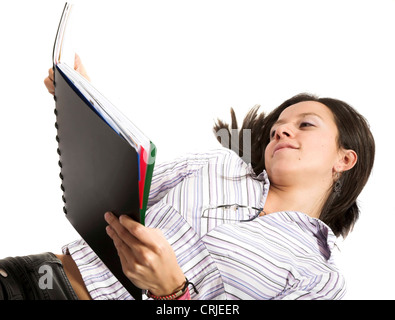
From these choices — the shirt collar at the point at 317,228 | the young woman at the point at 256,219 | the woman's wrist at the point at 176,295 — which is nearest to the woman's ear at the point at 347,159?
the young woman at the point at 256,219

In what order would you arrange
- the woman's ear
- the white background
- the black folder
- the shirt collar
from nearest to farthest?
the black folder → the shirt collar → the woman's ear → the white background

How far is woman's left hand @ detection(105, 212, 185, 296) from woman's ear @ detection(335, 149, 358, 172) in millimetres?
762

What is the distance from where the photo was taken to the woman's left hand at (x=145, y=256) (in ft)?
3.24

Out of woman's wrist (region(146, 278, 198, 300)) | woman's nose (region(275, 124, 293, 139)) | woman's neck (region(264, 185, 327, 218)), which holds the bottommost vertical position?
woman's wrist (region(146, 278, 198, 300))

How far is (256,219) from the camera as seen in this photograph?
4.74ft

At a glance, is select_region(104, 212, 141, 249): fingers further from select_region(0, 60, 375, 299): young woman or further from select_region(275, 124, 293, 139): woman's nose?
select_region(275, 124, 293, 139): woman's nose

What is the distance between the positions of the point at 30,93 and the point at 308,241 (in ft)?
4.00

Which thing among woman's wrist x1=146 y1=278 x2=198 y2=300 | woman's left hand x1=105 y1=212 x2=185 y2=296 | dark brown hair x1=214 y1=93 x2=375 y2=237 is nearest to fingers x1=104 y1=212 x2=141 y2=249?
woman's left hand x1=105 y1=212 x2=185 y2=296

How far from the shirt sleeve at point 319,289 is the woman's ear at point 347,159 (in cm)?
40

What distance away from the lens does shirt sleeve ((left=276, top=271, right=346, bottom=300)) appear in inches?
51.5

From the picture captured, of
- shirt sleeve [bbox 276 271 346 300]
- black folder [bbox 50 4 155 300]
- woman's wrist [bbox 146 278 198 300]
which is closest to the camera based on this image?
black folder [bbox 50 4 155 300]

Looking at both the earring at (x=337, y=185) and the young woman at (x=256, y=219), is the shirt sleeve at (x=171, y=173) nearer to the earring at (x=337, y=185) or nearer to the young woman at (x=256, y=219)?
the young woman at (x=256, y=219)
